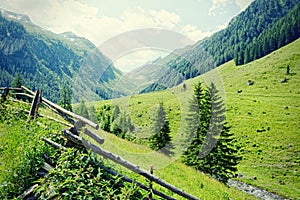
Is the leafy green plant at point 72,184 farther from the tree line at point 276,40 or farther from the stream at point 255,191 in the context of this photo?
the tree line at point 276,40

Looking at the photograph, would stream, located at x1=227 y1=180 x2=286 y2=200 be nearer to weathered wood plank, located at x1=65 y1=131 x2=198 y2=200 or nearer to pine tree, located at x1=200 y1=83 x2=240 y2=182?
pine tree, located at x1=200 y1=83 x2=240 y2=182

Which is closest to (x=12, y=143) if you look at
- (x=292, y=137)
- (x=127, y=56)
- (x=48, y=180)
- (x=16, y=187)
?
(x=16, y=187)

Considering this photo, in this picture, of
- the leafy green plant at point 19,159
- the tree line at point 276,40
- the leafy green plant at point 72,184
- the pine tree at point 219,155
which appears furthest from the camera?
the tree line at point 276,40

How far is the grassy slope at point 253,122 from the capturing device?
39.3 feet

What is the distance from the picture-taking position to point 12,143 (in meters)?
7.49

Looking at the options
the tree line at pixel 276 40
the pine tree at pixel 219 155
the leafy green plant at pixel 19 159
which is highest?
the tree line at pixel 276 40

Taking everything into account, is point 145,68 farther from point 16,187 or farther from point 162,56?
point 16,187

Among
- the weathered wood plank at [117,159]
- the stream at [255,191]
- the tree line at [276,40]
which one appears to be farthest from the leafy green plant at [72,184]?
the tree line at [276,40]

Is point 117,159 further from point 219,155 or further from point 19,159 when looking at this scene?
point 219,155

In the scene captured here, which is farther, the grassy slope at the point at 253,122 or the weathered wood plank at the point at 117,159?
the grassy slope at the point at 253,122

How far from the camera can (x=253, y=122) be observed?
8375cm

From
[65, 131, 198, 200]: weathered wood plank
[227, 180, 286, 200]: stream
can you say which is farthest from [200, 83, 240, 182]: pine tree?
[65, 131, 198, 200]: weathered wood plank

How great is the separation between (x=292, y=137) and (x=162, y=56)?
232 ft

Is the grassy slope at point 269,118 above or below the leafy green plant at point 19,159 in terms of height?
below
